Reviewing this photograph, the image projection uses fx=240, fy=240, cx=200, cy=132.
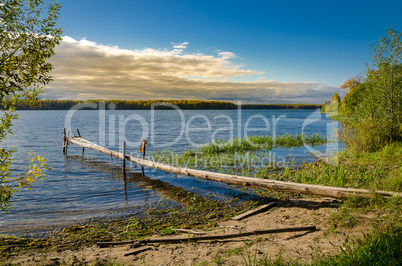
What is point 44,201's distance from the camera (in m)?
12.3

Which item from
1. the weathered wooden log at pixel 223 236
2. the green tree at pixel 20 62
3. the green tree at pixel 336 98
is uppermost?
the green tree at pixel 336 98

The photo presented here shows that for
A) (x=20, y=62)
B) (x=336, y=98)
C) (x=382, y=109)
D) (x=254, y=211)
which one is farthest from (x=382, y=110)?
(x=336, y=98)

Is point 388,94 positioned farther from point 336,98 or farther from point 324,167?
point 336,98

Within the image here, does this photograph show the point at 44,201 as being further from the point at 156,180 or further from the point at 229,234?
the point at 229,234

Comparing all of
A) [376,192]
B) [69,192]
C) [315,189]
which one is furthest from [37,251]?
[376,192]

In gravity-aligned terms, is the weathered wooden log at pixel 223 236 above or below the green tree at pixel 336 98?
below

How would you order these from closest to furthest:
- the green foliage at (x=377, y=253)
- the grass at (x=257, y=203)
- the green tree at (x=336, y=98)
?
the green foliage at (x=377, y=253) < the grass at (x=257, y=203) < the green tree at (x=336, y=98)

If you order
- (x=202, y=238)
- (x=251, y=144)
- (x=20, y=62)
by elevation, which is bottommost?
(x=202, y=238)

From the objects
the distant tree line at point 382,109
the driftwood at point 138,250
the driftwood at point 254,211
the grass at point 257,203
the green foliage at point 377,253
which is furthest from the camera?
the distant tree line at point 382,109

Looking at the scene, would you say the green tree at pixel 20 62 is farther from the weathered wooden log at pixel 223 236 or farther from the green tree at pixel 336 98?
the green tree at pixel 336 98

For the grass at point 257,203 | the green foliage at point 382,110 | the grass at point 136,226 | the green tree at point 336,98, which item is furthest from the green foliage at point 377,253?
the green tree at point 336,98

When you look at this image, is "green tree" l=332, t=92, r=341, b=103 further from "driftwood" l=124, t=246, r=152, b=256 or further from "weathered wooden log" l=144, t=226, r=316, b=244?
"driftwood" l=124, t=246, r=152, b=256

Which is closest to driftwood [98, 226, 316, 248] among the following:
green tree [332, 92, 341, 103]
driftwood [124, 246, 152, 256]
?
driftwood [124, 246, 152, 256]

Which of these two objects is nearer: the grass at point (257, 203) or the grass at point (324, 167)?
the grass at point (257, 203)
